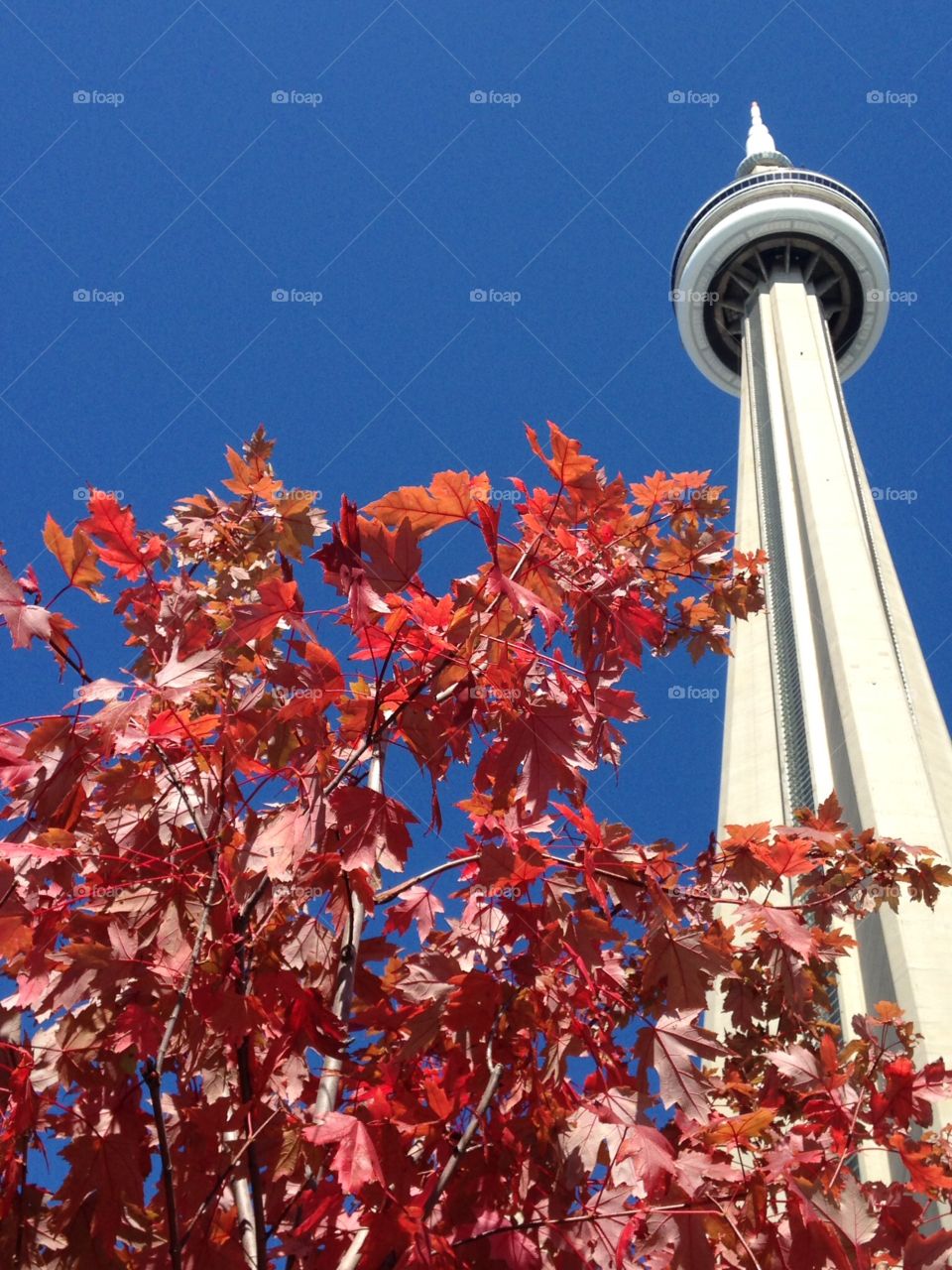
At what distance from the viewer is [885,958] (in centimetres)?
1438

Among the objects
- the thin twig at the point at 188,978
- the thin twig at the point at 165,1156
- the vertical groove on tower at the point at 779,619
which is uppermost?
the vertical groove on tower at the point at 779,619

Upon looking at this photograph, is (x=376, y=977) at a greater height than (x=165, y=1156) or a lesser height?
greater

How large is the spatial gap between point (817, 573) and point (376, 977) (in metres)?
22.7

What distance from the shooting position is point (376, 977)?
2.99 m

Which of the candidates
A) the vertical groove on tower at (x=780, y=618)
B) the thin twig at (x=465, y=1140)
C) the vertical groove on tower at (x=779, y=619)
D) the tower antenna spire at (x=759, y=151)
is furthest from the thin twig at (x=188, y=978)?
the tower antenna spire at (x=759, y=151)

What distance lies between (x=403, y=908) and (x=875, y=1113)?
134 cm

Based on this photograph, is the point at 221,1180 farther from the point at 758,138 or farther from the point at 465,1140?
the point at 758,138

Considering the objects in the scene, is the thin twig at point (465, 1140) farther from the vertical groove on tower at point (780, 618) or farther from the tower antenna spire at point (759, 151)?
the tower antenna spire at point (759, 151)

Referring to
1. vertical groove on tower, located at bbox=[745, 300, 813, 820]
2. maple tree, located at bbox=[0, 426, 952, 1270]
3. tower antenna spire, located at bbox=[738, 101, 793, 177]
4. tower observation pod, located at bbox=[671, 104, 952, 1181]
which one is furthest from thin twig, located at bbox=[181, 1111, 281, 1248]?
tower antenna spire, located at bbox=[738, 101, 793, 177]

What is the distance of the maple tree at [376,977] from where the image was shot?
91.2 inches

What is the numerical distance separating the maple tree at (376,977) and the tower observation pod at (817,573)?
432 inches

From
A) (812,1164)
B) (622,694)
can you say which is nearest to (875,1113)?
(812,1164)

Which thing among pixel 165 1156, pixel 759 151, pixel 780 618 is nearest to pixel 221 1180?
pixel 165 1156

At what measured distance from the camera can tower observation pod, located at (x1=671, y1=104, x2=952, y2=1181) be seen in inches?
647
